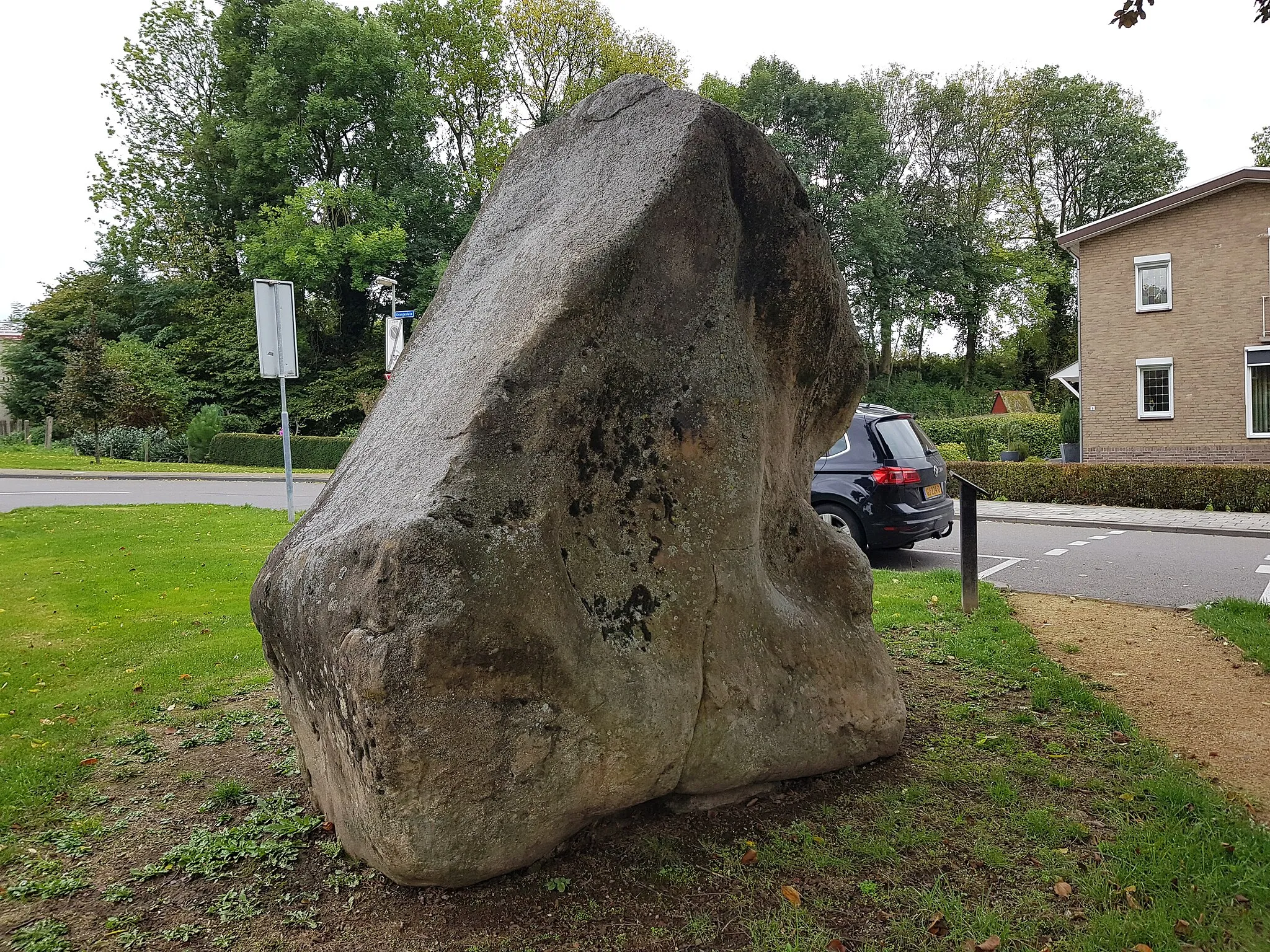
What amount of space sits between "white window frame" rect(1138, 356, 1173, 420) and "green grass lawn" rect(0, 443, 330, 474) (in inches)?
982

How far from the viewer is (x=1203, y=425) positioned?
23109mm

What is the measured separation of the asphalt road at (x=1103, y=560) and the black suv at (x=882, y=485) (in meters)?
0.61

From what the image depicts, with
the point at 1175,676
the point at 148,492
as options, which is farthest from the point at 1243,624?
the point at 148,492

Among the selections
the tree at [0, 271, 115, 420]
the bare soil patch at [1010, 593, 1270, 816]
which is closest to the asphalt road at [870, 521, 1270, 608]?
the bare soil patch at [1010, 593, 1270, 816]

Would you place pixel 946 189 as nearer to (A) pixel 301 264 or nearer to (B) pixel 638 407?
(A) pixel 301 264

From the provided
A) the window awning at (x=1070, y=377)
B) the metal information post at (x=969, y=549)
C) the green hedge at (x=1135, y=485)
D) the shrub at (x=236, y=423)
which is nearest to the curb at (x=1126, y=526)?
the green hedge at (x=1135, y=485)

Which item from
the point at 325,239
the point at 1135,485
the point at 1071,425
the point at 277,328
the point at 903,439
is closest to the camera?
the point at 903,439

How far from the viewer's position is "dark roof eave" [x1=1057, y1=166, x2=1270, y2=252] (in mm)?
21938

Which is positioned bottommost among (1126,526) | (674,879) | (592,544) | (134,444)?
(1126,526)

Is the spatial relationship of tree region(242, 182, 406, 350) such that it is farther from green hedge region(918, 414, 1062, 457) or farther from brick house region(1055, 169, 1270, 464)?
brick house region(1055, 169, 1270, 464)

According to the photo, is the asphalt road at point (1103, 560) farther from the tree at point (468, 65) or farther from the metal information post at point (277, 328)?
the tree at point (468, 65)

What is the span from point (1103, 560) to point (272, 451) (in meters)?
27.4

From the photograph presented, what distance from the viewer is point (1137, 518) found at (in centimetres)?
1534

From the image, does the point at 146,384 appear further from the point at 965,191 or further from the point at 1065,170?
the point at 1065,170
